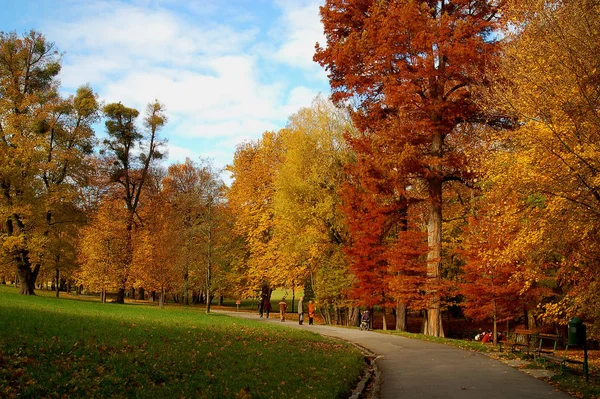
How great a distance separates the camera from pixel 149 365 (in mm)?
8789

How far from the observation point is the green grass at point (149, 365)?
704 cm

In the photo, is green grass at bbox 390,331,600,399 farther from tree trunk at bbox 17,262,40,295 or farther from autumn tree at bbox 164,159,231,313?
tree trunk at bbox 17,262,40,295

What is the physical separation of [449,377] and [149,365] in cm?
650

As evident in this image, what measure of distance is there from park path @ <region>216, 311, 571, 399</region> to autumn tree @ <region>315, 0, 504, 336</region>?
6.63 m

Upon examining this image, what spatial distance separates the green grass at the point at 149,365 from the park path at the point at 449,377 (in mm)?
1039

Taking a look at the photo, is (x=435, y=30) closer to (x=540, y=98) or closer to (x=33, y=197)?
(x=540, y=98)

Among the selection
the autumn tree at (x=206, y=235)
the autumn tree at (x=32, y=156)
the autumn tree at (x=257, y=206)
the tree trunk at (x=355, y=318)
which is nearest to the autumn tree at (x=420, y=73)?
the tree trunk at (x=355, y=318)

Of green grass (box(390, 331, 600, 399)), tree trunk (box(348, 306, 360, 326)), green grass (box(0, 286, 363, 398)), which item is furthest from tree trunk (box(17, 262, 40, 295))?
green grass (box(390, 331, 600, 399))

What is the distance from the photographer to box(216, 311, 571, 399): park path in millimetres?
9141

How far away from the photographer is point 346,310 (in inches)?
1404

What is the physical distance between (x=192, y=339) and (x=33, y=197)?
23704mm

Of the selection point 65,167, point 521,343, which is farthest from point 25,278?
point 521,343

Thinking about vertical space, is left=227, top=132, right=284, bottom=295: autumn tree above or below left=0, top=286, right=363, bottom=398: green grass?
above

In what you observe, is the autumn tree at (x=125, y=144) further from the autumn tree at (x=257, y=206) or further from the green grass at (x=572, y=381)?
the green grass at (x=572, y=381)
